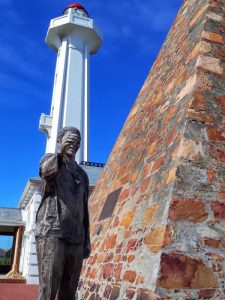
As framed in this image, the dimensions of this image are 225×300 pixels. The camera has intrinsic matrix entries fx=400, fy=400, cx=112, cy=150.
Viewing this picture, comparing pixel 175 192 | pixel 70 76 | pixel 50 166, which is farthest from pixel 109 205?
pixel 70 76

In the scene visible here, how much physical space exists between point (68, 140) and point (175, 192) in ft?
4.52

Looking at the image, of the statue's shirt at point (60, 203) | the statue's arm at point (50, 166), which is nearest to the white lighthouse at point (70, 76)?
the statue's shirt at point (60, 203)

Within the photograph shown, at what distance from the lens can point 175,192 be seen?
4.03 meters

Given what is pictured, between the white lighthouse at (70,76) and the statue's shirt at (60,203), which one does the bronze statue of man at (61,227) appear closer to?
the statue's shirt at (60,203)

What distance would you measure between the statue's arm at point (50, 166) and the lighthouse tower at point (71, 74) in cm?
1626

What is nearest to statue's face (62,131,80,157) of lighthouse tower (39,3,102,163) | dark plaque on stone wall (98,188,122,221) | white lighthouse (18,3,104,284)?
dark plaque on stone wall (98,188,122,221)

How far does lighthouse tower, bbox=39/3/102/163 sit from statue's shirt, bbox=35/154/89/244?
1610 cm

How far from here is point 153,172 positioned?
4875 millimetres

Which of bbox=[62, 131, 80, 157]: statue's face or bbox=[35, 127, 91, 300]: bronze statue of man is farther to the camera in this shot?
bbox=[62, 131, 80, 157]: statue's face

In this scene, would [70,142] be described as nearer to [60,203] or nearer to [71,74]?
[60,203]

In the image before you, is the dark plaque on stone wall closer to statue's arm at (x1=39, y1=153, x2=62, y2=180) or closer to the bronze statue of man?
the bronze statue of man

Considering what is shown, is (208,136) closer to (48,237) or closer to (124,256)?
(124,256)

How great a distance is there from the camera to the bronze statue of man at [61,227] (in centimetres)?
296

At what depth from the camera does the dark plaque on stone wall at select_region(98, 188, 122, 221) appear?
610 cm
